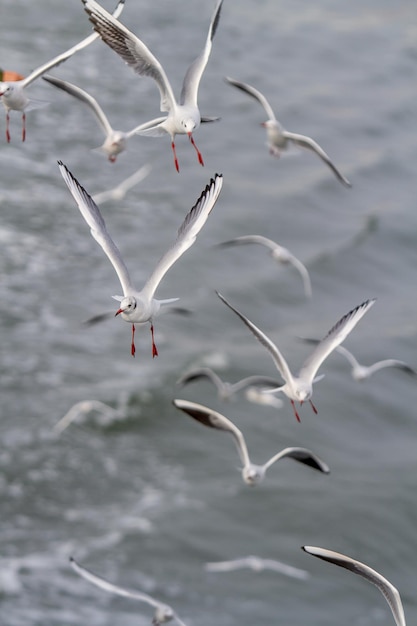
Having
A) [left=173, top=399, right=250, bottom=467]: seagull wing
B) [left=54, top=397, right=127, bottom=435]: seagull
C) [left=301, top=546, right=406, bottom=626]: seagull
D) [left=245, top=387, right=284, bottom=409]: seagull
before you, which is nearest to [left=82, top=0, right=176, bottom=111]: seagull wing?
[left=173, top=399, right=250, bottom=467]: seagull wing

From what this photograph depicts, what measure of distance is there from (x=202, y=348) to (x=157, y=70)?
18981mm

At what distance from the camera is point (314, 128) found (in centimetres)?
4091

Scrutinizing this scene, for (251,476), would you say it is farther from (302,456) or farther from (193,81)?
(193,81)

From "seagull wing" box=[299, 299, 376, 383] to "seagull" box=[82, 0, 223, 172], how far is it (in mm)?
1797

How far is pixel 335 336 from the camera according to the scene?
9.05 m

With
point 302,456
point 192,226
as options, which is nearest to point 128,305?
point 192,226

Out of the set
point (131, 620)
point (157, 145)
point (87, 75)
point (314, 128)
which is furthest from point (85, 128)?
point (131, 620)

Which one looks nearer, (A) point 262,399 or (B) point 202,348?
(A) point 262,399

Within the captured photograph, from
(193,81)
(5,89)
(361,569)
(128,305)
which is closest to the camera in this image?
(128,305)

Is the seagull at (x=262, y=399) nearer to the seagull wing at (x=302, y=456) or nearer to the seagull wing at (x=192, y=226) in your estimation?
the seagull wing at (x=302, y=456)

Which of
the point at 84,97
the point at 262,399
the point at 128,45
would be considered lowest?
the point at 262,399

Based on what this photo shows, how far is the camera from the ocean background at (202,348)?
A: 19.3m

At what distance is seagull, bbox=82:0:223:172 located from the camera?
7.53 meters

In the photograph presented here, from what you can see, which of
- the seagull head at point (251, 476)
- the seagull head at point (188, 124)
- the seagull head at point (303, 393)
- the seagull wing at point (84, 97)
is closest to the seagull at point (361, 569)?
the seagull head at point (303, 393)
